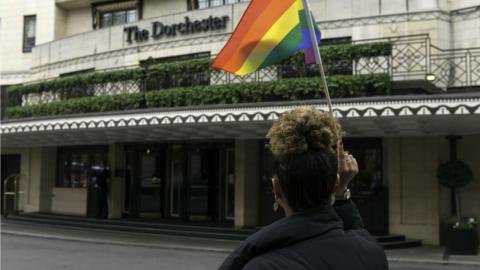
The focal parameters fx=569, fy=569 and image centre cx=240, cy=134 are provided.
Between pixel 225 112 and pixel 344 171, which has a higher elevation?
pixel 225 112

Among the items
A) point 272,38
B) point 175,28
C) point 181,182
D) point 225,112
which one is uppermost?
point 175,28

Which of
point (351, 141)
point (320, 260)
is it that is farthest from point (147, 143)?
point (320, 260)

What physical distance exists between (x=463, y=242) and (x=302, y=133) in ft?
41.8

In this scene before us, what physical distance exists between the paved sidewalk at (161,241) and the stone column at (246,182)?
168 cm

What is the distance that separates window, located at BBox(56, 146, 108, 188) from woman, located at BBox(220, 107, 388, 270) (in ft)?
64.9

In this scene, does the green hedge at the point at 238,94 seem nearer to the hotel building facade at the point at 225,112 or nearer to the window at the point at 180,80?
the hotel building facade at the point at 225,112

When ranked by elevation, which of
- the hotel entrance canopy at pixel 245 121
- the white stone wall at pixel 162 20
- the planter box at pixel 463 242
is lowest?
the planter box at pixel 463 242

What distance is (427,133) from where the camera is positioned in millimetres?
15180

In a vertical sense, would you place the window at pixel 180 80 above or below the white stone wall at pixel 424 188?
above

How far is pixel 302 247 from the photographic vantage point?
78.2 inches

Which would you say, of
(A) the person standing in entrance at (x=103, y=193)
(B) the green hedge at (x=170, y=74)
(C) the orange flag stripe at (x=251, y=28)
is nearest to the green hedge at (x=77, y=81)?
(B) the green hedge at (x=170, y=74)

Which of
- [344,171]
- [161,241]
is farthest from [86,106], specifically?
[344,171]

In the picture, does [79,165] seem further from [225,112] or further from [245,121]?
[245,121]

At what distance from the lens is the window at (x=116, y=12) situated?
2365 cm
